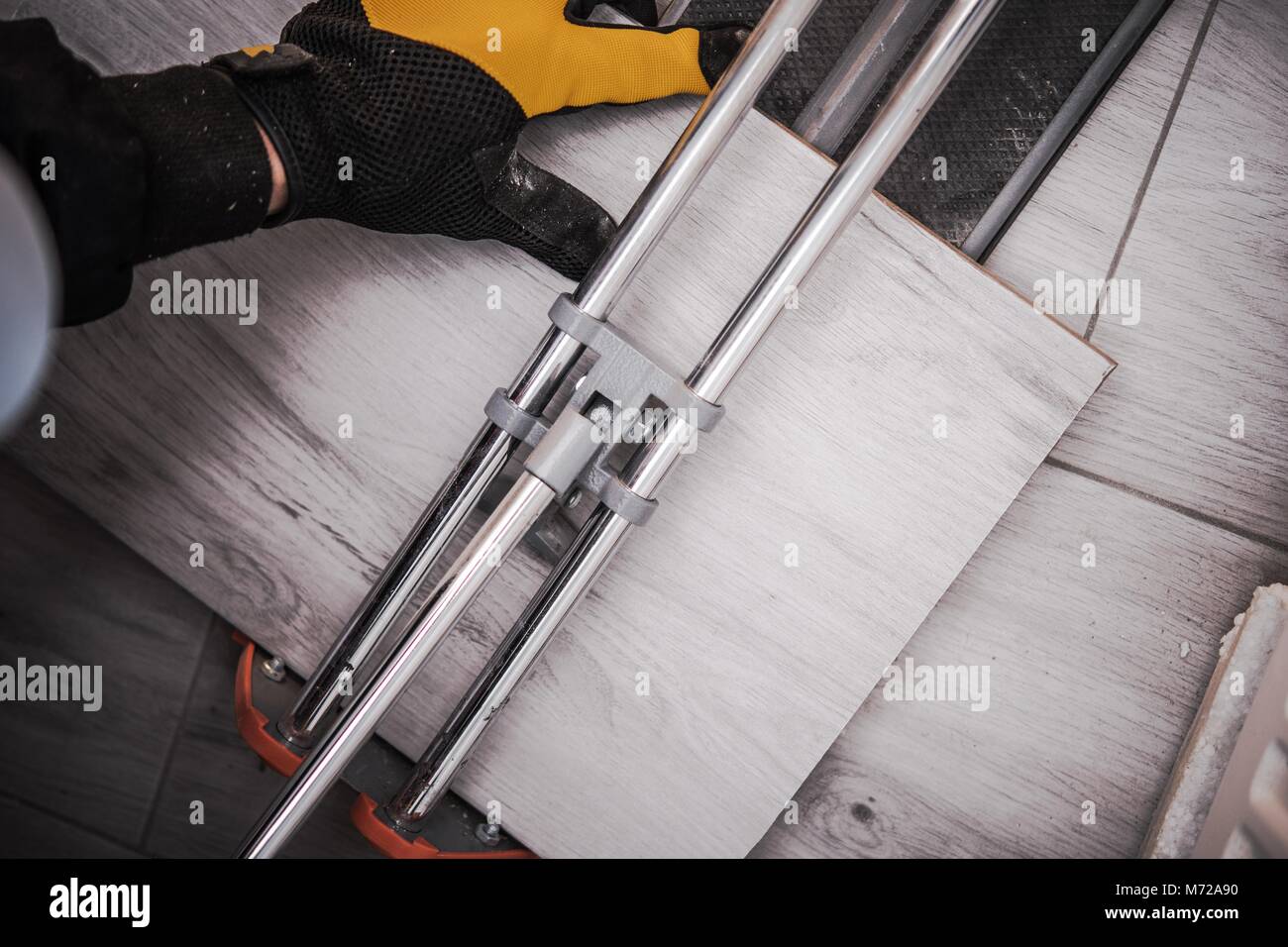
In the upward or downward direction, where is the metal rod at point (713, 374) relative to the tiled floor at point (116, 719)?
upward

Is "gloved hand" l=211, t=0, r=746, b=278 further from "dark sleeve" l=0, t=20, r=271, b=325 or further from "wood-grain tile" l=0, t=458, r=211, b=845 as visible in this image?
"wood-grain tile" l=0, t=458, r=211, b=845

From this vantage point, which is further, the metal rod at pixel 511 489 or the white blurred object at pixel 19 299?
the metal rod at pixel 511 489

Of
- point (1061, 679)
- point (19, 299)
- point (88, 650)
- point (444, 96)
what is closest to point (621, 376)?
point (444, 96)

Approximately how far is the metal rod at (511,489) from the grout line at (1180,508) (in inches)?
16.9

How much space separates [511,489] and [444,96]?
0.29 m

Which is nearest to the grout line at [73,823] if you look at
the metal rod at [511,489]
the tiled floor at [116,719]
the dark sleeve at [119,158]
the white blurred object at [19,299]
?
the tiled floor at [116,719]

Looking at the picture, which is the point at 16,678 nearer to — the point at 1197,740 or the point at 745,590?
the point at 745,590

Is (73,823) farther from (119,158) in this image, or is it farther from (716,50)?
(716,50)

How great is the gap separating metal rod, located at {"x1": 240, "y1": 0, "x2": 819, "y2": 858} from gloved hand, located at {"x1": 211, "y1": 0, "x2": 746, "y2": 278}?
0.09m

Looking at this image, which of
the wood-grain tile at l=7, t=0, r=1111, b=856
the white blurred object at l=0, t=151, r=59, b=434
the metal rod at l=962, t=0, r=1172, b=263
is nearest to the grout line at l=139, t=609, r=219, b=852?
the wood-grain tile at l=7, t=0, r=1111, b=856

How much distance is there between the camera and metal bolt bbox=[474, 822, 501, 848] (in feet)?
2.37

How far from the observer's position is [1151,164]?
755mm

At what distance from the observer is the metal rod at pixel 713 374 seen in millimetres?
586

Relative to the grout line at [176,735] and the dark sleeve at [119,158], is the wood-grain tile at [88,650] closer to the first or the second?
the grout line at [176,735]
